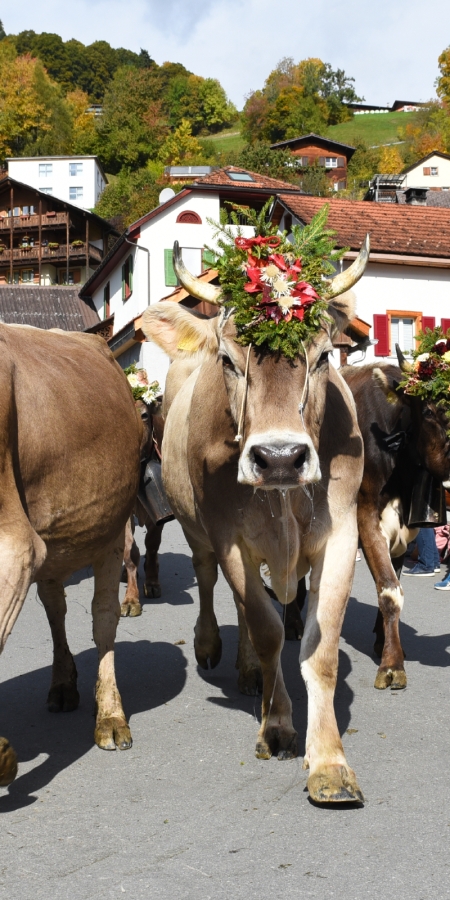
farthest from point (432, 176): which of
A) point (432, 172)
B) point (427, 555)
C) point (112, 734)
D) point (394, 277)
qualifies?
point (112, 734)

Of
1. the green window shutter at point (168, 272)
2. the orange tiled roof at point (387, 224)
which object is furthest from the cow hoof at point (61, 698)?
the green window shutter at point (168, 272)

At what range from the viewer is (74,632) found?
8602mm

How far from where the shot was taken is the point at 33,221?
251 ft

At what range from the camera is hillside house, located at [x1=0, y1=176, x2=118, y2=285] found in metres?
74.9

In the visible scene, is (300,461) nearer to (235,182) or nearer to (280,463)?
(280,463)

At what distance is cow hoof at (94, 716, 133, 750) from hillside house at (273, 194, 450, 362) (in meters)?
27.1

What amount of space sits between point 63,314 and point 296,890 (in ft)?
179

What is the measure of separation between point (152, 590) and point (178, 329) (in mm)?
5111

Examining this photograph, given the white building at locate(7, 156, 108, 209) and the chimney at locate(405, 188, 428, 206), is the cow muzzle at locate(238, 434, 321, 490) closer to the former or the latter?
the chimney at locate(405, 188, 428, 206)

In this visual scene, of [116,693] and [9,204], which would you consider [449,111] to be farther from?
[116,693]

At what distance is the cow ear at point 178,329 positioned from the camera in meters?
5.63

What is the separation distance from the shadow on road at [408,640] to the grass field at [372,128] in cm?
11471

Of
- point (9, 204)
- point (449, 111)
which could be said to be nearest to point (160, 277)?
point (9, 204)

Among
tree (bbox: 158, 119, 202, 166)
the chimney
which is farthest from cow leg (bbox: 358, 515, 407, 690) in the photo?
tree (bbox: 158, 119, 202, 166)
